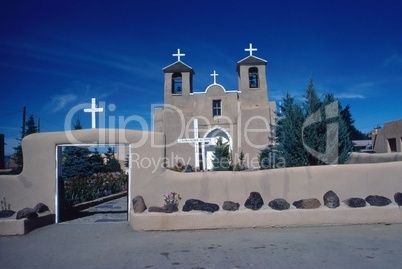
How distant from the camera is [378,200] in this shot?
9031 millimetres

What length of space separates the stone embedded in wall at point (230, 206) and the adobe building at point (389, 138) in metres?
18.3

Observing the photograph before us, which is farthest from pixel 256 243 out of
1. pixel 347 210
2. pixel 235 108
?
pixel 235 108

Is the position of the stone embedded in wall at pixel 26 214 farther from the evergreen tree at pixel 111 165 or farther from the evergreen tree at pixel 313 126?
the evergreen tree at pixel 111 165

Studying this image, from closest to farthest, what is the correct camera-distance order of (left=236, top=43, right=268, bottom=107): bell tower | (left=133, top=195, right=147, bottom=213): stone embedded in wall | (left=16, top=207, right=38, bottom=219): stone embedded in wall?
(left=16, top=207, right=38, bottom=219): stone embedded in wall
(left=133, top=195, right=147, bottom=213): stone embedded in wall
(left=236, top=43, right=268, bottom=107): bell tower

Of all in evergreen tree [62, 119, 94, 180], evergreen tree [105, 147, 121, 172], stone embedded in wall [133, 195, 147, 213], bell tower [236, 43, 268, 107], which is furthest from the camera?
evergreen tree [105, 147, 121, 172]

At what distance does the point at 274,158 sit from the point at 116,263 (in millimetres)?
8442

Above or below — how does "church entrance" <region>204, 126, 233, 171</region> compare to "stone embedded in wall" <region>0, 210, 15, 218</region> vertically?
above

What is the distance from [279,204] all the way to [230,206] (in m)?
1.33

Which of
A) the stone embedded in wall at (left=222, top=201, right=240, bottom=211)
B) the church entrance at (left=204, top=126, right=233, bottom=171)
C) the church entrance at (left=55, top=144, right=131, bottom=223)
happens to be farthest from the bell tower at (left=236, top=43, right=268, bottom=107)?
the stone embedded in wall at (left=222, top=201, right=240, bottom=211)

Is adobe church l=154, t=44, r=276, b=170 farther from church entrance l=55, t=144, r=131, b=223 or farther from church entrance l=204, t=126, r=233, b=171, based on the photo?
church entrance l=55, t=144, r=131, b=223

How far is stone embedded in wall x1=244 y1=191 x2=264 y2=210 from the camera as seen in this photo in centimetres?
909

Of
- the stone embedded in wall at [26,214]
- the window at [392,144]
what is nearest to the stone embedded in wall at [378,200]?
the stone embedded in wall at [26,214]

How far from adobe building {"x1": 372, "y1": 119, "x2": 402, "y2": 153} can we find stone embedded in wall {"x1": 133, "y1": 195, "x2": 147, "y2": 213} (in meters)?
20.0

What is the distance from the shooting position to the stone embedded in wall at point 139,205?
914 cm
